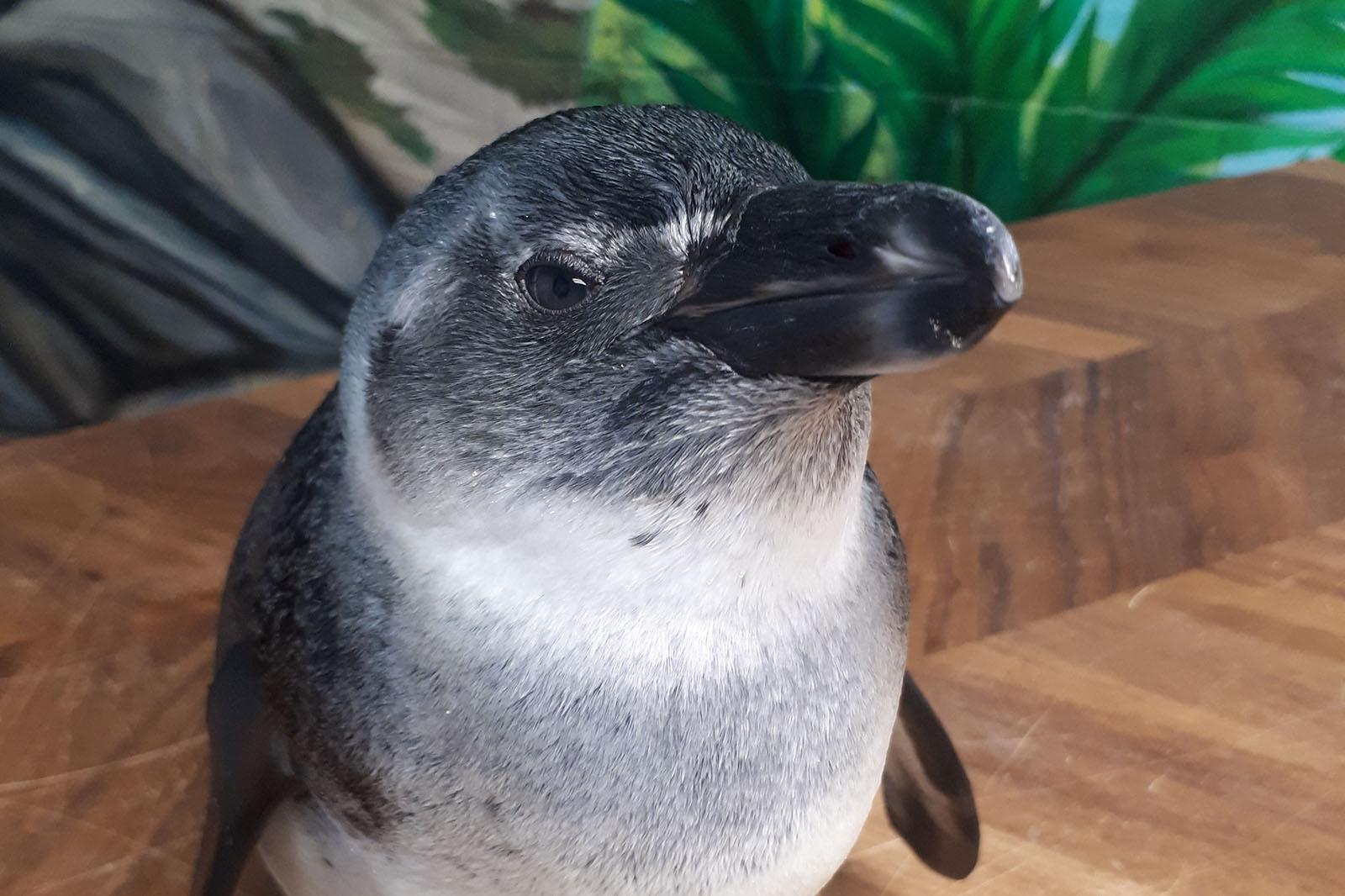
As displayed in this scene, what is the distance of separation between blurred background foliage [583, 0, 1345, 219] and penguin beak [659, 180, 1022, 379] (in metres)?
0.90

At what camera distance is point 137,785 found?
2.33ft

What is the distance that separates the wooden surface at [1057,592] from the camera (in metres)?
0.69

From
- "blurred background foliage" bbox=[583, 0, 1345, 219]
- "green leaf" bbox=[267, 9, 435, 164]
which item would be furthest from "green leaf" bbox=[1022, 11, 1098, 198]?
"green leaf" bbox=[267, 9, 435, 164]

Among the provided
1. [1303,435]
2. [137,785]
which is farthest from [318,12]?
[1303,435]

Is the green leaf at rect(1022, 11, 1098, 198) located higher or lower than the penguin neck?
lower

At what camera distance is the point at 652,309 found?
39cm

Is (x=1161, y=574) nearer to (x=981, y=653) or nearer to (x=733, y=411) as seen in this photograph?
(x=981, y=653)

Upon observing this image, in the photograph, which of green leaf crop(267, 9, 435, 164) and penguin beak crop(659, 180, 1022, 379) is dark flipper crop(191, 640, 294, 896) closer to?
penguin beak crop(659, 180, 1022, 379)

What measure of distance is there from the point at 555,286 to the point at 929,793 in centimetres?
42

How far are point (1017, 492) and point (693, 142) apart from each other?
60 centimetres

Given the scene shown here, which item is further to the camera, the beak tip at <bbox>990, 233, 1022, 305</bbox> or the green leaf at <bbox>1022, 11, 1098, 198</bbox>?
the green leaf at <bbox>1022, 11, 1098, 198</bbox>

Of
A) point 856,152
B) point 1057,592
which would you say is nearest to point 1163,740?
point 1057,592

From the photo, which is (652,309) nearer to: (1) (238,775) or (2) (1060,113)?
(1) (238,775)

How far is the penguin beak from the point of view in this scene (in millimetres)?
327
